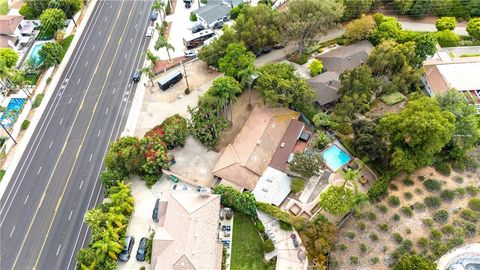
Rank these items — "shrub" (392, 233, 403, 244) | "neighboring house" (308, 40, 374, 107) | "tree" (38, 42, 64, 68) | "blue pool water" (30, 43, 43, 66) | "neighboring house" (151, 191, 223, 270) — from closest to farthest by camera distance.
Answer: "neighboring house" (151, 191, 223, 270) → "shrub" (392, 233, 403, 244) → "neighboring house" (308, 40, 374, 107) → "tree" (38, 42, 64, 68) → "blue pool water" (30, 43, 43, 66)

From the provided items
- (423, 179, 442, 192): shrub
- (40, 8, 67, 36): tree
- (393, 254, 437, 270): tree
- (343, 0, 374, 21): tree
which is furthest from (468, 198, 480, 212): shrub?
(40, 8, 67, 36): tree

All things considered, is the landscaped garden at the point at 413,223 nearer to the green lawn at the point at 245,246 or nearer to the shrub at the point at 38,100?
the green lawn at the point at 245,246

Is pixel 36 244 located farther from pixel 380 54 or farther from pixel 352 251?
pixel 380 54

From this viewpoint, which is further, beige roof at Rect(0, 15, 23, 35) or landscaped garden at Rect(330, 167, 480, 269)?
beige roof at Rect(0, 15, 23, 35)

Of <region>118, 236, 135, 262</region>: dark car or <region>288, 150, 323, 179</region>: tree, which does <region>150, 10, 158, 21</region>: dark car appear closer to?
<region>288, 150, 323, 179</region>: tree

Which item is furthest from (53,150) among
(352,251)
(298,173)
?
(352,251)

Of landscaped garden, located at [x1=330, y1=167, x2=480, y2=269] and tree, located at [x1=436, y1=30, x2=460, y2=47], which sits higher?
tree, located at [x1=436, y1=30, x2=460, y2=47]
